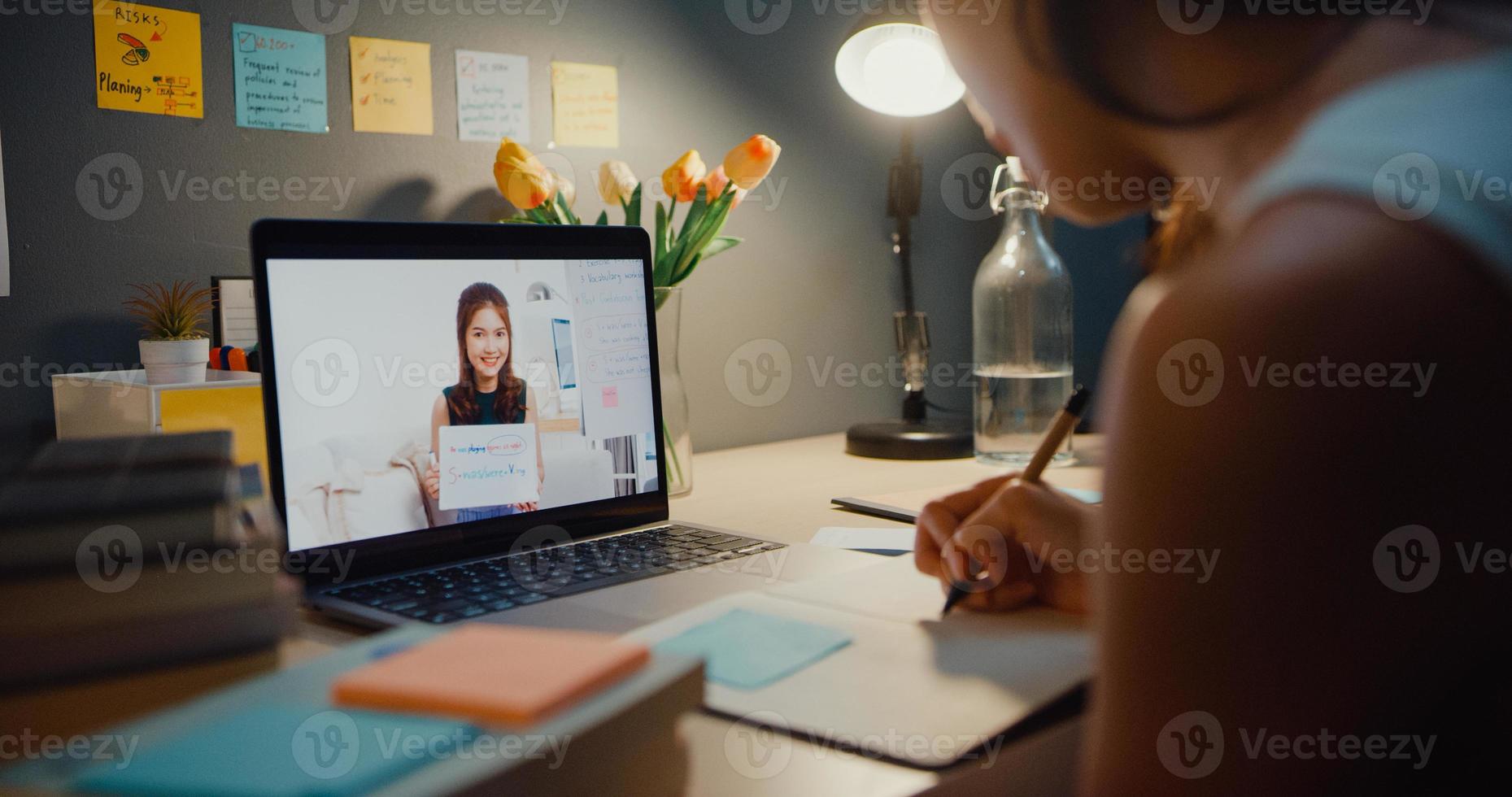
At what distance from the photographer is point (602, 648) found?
41cm

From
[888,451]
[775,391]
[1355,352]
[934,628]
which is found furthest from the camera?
[775,391]

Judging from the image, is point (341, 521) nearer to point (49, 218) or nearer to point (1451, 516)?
point (49, 218)

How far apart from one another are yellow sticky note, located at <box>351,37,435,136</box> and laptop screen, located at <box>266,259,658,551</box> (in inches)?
15.0

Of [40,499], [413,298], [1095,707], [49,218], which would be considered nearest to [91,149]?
[49,218]

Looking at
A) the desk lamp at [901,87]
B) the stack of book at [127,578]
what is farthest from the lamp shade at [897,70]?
the stack of book at [127,578]

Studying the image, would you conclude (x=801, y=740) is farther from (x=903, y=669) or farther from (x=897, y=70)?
(x=897, y=70)

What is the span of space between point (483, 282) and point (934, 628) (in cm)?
45

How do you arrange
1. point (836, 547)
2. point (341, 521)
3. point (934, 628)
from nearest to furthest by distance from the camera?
1. point (934, 628)
2. point (341, 521)
3. point (836, 547)

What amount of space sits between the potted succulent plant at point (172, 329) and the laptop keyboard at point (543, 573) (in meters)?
0.34

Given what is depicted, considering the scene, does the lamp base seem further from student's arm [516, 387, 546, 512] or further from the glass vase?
student's arm [516, 387, 546, 512]

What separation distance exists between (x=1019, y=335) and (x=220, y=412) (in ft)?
3.32

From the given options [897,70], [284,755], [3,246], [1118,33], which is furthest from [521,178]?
[284,755]

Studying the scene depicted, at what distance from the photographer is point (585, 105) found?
1.32 m

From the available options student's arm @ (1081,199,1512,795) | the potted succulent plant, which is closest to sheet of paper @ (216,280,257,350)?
the potted succulent plant
